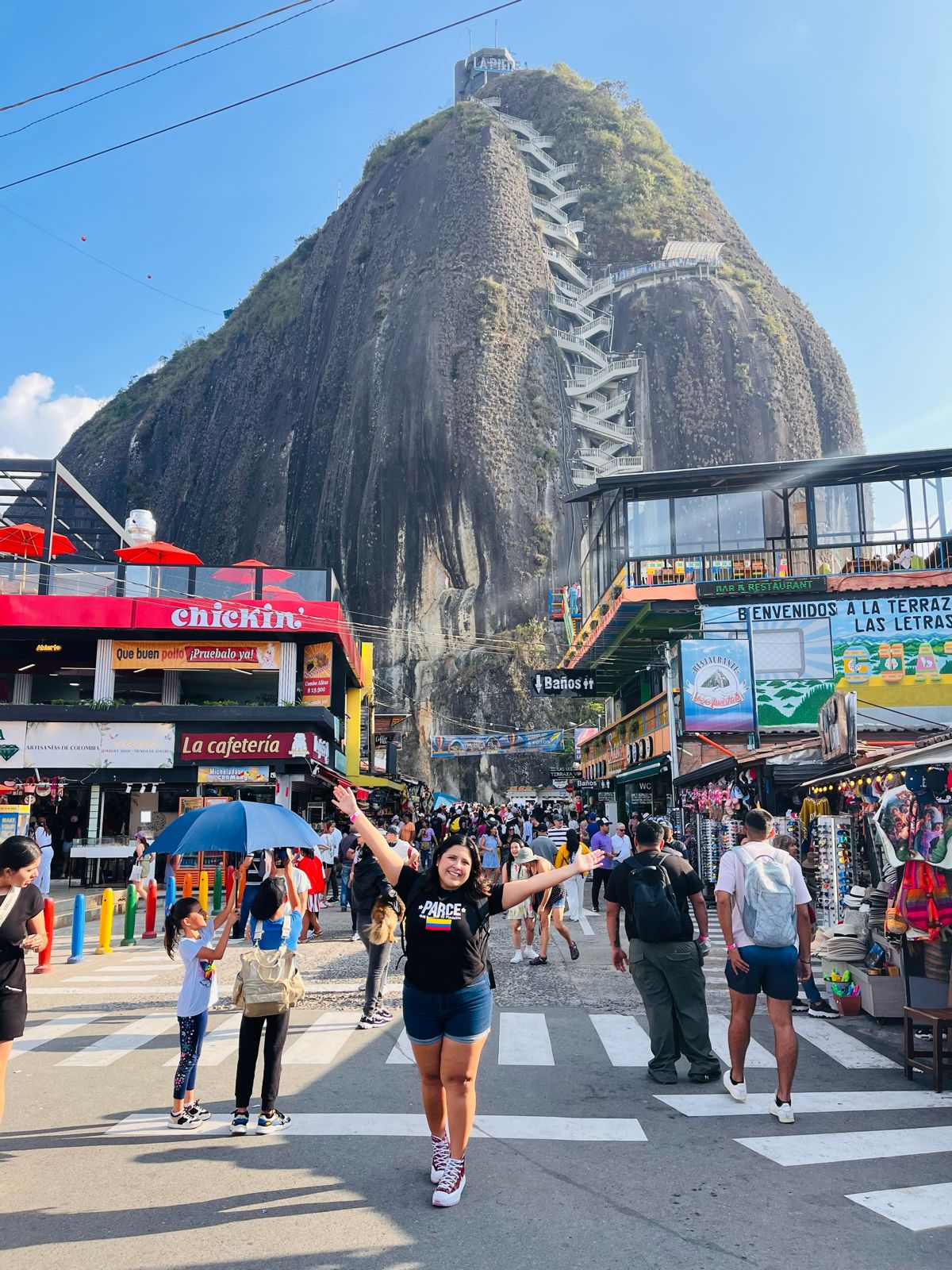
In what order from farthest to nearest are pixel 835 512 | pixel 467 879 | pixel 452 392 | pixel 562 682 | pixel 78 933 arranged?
pixel 452 392, pixel 562 682, pixel 835 512, pixel 78 933, pixel 467 879

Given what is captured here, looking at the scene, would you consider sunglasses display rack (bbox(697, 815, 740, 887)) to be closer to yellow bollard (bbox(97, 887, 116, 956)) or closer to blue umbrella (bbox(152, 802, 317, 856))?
yellow bollard (bbox(97, 887, 116, 956))

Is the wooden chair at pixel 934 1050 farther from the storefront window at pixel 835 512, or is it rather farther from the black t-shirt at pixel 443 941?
the storefront window at pixel 835 512

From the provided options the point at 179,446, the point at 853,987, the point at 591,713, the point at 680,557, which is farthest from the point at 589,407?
the point at 853,987

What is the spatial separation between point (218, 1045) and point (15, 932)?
328cm

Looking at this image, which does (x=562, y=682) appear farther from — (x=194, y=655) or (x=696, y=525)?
(x=194, y=655)

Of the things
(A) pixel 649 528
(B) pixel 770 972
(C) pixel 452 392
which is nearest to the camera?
(B) pixel 770 972

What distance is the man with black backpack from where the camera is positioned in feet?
20.7

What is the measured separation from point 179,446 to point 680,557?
7222 cm

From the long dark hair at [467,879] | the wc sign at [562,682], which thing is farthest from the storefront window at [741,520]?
the long dark hair at [467,879]

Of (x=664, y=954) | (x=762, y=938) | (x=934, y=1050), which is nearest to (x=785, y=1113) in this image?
(x=762, y=938)

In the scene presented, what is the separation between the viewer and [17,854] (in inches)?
187

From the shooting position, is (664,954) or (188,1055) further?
(664,954)

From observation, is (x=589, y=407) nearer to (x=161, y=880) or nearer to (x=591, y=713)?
(x=591, y=713)

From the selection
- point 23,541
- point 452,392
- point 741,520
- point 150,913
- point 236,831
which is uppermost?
point 452,392
